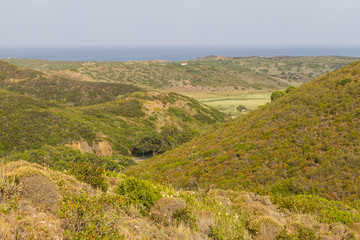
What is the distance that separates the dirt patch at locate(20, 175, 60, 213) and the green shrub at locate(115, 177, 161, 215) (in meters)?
2.13

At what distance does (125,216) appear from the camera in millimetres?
6617

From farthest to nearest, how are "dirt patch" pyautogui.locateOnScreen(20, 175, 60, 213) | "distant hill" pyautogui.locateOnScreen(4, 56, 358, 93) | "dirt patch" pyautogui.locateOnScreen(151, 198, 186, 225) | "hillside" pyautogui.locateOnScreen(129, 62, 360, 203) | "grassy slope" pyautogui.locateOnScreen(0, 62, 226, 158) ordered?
1. "distant hill" pyautogui.locateOnScreen(4, 56, 358, 93)
2. "grassy slope" pyautogui.locateOnScreen(0, 62, 226, 158)
3. "hillside" pyautogui.locateOnScreen(129, 62, 360, 203)
4. "dirt patch" pyautogui.locateOnScreen(151, 198, 186, 225)
5. "dirt patch" pyautogui.locateOnScreen(20, 175, 60, 213)

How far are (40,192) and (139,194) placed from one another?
2.91 metres

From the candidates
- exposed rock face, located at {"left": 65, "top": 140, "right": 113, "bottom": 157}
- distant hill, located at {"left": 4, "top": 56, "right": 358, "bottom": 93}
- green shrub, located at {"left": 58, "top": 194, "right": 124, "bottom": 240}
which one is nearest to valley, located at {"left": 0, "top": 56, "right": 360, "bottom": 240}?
green shrub, located at {"left": 58, "top": 194, "right": 124, "bottom": 240}

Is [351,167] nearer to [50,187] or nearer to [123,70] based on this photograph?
[50,187]

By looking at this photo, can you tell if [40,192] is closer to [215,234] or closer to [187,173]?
[215,234]

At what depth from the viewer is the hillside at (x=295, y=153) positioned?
13.8 metres

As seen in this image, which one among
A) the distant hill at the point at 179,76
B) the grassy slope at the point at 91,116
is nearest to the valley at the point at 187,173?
the grassy slope at the point at 91,116

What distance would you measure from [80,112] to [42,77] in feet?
130

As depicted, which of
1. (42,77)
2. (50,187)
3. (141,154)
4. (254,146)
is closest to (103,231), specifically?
(50,187)

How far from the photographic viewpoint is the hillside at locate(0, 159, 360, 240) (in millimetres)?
4844

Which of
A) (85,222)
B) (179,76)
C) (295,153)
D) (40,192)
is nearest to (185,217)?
(85,222)

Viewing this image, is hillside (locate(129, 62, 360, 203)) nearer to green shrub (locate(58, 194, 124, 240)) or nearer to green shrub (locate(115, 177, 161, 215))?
green shrub (locate(115, 177, 161, 215))

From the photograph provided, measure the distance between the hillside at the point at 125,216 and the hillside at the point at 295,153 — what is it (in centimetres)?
436
